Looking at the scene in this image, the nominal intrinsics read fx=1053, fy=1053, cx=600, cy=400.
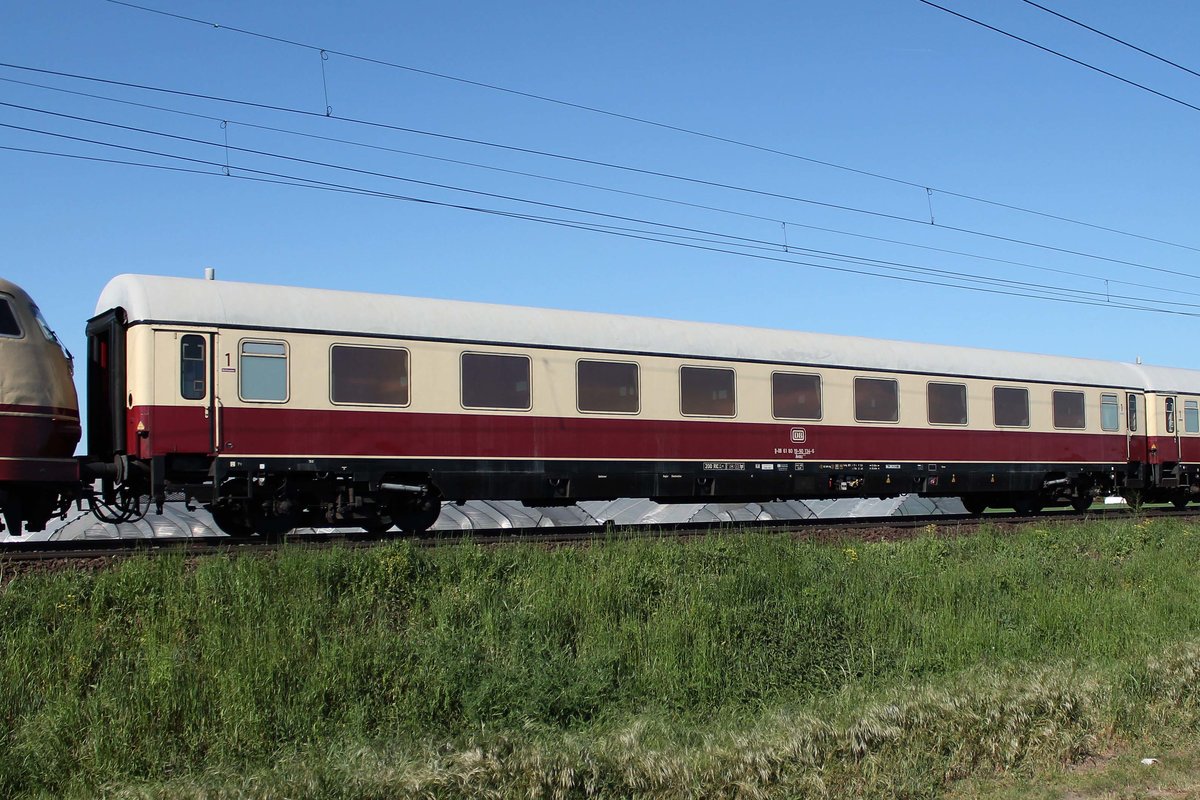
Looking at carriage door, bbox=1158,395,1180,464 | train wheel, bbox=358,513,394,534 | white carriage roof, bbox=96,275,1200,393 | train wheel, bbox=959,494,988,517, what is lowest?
train wheel, bbox=959,494,988,517

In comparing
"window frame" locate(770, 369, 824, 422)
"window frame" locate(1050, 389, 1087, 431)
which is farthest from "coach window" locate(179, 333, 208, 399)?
"window frame" locate(1050, 389, 1087, 431)

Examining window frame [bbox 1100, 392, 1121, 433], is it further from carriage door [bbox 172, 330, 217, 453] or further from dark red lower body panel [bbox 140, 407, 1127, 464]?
carriage door [bbox 172, 330, 217, 453]

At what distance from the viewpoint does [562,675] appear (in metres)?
8.93

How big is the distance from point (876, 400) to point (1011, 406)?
3956mm

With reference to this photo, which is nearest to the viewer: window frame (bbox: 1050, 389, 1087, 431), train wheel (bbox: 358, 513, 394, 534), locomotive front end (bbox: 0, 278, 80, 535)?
locomotive front end (bbox: 0, 278, 80, 535)

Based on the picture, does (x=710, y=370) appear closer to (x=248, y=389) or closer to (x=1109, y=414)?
(x=248, y=389)

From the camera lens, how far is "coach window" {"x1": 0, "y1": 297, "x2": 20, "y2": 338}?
11.9 meters

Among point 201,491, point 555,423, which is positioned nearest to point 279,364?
point 201,491

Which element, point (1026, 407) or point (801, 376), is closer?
point (801, 376)

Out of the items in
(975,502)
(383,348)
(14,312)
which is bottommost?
(975,502)

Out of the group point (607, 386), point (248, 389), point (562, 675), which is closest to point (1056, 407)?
point (607, 386)

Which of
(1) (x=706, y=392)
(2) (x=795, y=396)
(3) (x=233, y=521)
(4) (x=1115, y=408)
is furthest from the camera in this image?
(4) (x=1115, y=408)

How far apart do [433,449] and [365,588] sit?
5.41 metres

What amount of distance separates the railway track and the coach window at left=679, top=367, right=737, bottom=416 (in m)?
1.97
